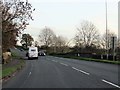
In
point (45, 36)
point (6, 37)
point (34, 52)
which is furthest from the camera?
point (45, 36)

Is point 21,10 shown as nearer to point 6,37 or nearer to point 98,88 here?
point 6,37

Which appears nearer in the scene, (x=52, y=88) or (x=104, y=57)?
(x=52, y=88)

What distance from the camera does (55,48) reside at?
131 meters

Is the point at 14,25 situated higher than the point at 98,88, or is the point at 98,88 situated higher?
the point at 14,25

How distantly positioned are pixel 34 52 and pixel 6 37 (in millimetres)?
32116

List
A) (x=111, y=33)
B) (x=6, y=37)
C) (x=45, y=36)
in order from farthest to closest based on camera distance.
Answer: (x=45, y=36), (x=111, y=33), (x=6, y=37)

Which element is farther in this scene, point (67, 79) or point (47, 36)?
point (47, 36)

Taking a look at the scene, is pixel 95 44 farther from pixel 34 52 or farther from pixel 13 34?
pixel 13 34

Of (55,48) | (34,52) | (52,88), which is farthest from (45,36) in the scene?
(52,88)

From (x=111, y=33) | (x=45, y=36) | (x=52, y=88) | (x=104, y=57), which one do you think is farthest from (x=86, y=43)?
(x=52, y=88)

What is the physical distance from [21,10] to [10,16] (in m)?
1.86

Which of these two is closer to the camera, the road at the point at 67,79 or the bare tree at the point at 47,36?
the road at the point at 67,79

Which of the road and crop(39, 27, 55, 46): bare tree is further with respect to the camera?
crop(39, 27, 55, 46): bare tree

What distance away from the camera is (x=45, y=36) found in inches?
5837
